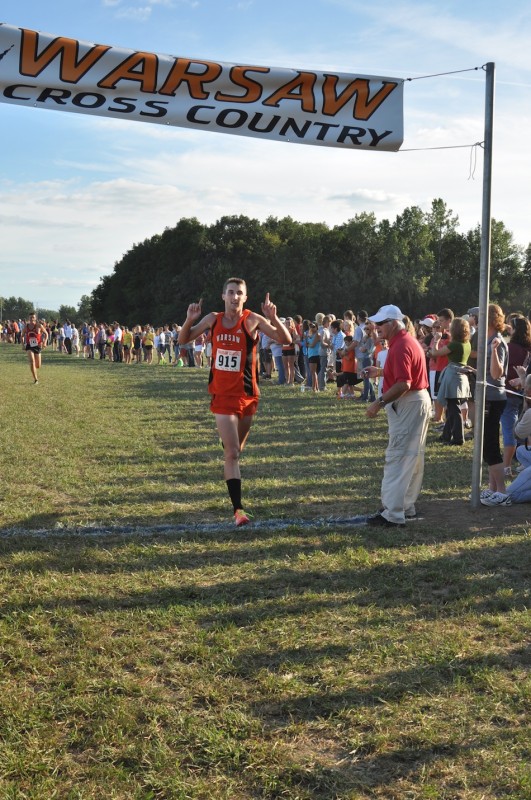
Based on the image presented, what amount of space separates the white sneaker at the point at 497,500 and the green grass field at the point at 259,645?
0.29 m

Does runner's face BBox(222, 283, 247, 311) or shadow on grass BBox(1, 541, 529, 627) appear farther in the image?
runner's face BBox(222, 283, 247, 311)

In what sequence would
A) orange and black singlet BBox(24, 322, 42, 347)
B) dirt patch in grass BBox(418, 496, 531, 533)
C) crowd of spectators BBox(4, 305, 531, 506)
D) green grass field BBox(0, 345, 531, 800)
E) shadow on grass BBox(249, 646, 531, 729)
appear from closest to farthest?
green grass field BBox(0, 345, 531, 800), shadow on grass BBox(249, 646, 531, 729), dirt patch in grass BBox(418, 496, 531, 533), crowd of spectators BBox(4, 305, 531, 506), orange and black singlet BBox(24, 322, 42, 347)

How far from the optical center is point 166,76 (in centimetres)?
A: 657

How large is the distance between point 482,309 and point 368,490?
2.47 metres

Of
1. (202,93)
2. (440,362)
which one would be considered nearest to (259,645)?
(202,93)

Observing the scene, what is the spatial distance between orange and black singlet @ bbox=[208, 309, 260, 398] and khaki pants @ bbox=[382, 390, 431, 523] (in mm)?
1337

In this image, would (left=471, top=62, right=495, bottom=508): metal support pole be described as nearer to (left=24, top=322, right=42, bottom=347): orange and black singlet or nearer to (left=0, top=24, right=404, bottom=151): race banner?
(left=0, top=24, right=404, bottom=151): race banner

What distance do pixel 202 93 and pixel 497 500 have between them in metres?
4.77

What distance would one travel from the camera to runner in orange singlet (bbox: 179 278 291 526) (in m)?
6.93


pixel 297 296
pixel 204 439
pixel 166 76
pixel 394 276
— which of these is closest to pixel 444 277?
pixel 394 276

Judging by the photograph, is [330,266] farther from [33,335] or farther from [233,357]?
[233,357]

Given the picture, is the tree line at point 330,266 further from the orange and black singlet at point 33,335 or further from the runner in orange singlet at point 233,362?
the runner in orange singlet at point 233,362

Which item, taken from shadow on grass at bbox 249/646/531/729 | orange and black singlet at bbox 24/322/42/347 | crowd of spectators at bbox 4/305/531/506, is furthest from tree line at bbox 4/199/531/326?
shadow on grass at bbox 249/646/531/729

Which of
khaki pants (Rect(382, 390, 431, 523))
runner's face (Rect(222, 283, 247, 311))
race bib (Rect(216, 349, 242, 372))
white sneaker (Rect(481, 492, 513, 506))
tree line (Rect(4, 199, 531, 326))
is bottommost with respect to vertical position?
white sneaker (Rect(481, 492, 513, 506))
